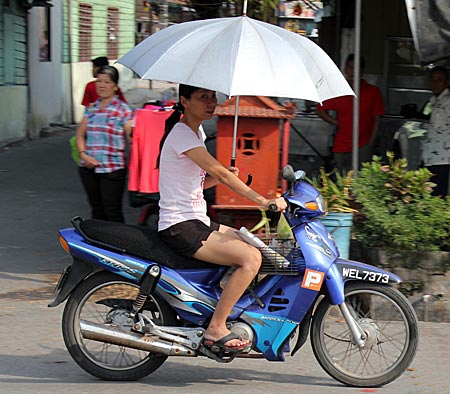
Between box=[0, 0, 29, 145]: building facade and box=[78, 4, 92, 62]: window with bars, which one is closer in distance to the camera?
box=[0, 0, 29, 145]: building facade

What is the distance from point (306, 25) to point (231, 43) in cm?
1253

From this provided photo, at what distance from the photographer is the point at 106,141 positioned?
7.96 m

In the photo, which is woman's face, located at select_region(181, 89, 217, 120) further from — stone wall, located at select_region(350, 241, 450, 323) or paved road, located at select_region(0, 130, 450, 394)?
stone wall, located at select_region(350, 241, 450, 323)

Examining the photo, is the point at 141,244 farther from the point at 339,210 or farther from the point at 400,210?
the point at 400,210

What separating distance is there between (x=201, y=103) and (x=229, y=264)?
2.92ft

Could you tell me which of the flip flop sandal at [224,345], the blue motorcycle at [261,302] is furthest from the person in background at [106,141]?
the flip flop sandal at [224,345]

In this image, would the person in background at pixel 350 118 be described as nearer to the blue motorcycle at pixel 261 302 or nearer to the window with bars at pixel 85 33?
the blue motorcycle at pixel 261 302

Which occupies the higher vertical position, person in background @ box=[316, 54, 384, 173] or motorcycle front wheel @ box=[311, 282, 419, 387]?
person in background @ box=[316, 54, 384, 173]

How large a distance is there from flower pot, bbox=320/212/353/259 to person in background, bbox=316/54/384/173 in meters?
2.85

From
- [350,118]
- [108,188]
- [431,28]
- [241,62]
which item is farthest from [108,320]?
[350,118]

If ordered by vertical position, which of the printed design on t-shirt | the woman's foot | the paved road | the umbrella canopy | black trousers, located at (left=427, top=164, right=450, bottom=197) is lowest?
the paved road

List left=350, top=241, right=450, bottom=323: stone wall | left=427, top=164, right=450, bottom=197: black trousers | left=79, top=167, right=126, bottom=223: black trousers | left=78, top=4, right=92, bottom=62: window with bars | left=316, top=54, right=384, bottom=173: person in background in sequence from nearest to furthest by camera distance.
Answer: left=350, top=241, right=450, bottom=323: stone wall
left=79, top=167, right=126, bottom=223: black trousers
left=427, top=164, right=450, bottom=197: black trousers
left=316, top=54, right=384, bottom=173: person in background
left=78, top=4, right=92, bottom=62: window with bars

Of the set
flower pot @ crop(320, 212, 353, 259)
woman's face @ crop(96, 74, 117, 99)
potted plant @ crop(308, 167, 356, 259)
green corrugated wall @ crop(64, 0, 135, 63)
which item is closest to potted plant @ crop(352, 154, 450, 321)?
potted plant @ crop(308, 167, 356, 259)

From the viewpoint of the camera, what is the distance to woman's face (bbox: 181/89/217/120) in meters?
5.30
